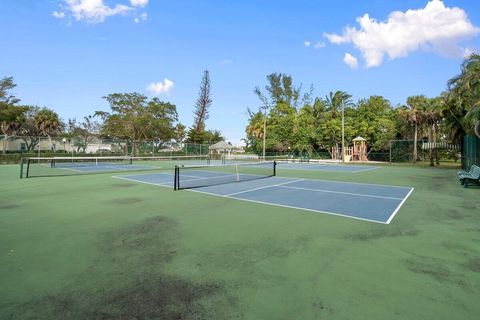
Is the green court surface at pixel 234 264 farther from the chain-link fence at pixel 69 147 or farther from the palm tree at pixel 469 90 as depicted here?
the chain-link fence at pixel 69 147

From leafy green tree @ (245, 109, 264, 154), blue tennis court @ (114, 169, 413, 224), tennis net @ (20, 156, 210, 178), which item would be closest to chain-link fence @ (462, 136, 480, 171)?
blue tennis court @ (114, 169, 413, 224)

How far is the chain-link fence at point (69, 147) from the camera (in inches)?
1257

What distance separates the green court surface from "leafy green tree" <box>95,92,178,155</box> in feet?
134

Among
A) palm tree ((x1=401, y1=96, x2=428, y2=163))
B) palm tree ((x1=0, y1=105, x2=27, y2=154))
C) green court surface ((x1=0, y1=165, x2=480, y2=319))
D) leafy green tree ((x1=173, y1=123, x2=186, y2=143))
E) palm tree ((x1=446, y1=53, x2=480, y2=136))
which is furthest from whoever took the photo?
leafy green tree ((x1=173, y1=123, x2=186, y2=143))

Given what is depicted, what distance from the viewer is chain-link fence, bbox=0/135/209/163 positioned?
31.9 m

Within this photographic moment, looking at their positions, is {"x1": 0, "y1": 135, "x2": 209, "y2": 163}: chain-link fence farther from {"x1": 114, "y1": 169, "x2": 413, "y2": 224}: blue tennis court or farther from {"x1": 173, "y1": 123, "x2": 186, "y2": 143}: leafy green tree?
{"x1": 114, "y1": 169, "x2": 413, "y2": 224}: blue tennis court

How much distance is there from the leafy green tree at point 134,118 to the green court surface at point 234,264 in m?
40.7

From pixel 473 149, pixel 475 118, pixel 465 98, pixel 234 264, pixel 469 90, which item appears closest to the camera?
pixel 234 264

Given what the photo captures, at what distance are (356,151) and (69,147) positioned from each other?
34.2 meters

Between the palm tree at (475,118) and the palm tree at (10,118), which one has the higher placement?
the palm tree at (10,118)

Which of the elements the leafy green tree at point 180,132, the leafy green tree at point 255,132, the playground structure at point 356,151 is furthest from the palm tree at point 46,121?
the playground structure at point 356,151

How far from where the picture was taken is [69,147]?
35656 mm

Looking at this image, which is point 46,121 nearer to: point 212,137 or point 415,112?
point 212,137

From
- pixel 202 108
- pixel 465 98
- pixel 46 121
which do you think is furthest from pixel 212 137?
pixel 465 98
